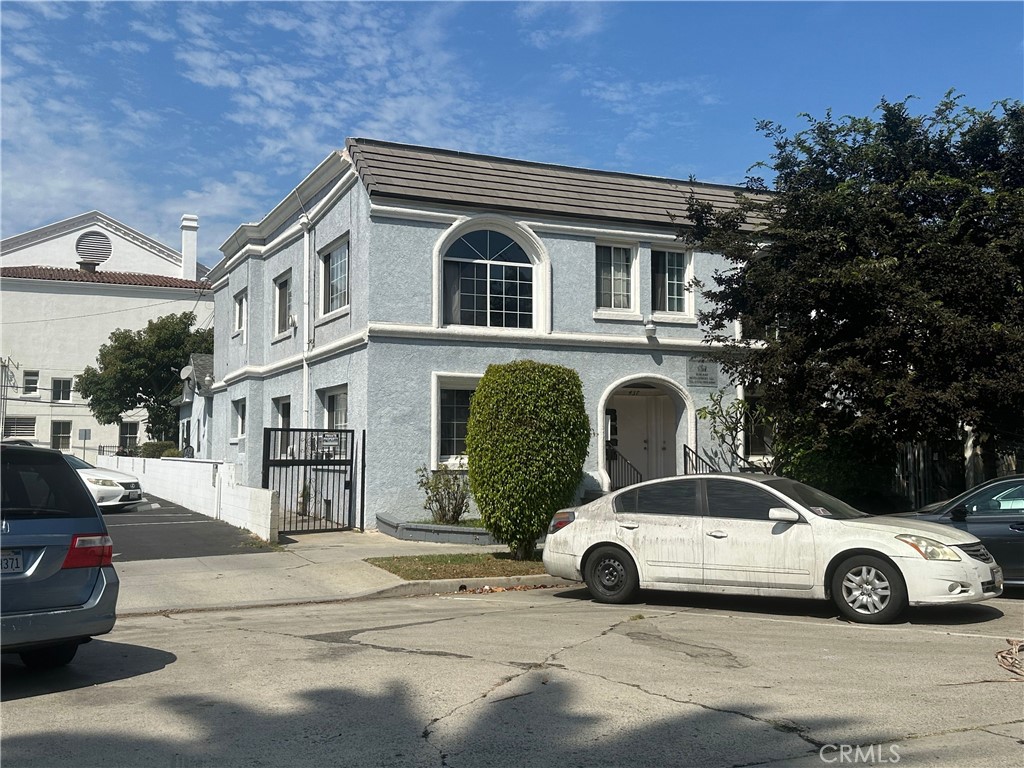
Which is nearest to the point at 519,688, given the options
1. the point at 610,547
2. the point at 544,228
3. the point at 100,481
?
the point at 610,547

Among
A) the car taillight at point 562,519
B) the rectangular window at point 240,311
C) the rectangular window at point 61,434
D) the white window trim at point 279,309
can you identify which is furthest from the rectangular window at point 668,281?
the rectangular window at point 61,434

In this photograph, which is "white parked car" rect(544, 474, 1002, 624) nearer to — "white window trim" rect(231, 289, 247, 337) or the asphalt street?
the asphalt street

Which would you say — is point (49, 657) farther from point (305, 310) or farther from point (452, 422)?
point (305, 310)

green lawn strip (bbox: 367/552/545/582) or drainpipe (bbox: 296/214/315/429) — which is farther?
drainpipe (bbox: 296/214/315/429)

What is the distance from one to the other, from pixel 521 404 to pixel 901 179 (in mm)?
7345

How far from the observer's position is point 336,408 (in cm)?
1991

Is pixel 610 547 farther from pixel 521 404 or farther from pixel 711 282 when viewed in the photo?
pixel 711 282

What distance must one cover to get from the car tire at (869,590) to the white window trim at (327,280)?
38.8 feet

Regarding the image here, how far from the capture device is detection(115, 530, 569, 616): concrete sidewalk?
11.2 m

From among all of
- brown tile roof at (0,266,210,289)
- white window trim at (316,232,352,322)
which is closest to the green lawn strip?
white window trim at (316,232,352,322)

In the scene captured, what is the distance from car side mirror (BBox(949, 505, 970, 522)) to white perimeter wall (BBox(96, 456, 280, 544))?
10215 millimetres

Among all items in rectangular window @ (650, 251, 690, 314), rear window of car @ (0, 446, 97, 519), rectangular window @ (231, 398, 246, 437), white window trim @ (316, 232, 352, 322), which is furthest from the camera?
rectangular window @ (231, 398, 246, 437)

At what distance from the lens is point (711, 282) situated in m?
20.5

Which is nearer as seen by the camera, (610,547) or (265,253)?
(610,547)
